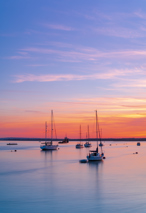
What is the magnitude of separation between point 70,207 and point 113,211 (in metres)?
4.03

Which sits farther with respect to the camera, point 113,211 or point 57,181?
point 57,181

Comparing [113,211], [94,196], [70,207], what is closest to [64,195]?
[94,196]

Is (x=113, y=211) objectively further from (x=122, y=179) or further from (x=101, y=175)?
(x=101, y=175)

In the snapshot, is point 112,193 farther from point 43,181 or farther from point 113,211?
point 43,181

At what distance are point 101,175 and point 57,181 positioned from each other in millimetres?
9730

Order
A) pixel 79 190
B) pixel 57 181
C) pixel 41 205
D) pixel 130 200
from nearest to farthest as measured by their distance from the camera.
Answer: pixel 41 205
pixel 130 200
pixel 79 190
pixel 57 181

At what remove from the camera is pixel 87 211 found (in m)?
25.2

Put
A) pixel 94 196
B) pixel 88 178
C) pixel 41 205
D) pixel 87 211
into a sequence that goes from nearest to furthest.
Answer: pixel 87 211 < pixel 41 205 < pixel 94 196 < pixel 88 178

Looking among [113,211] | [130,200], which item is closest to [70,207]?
[113,211]

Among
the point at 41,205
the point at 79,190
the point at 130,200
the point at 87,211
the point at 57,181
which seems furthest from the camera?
the point at 57,181

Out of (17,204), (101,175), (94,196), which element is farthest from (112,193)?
(101,175)

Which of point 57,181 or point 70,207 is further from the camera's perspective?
point 57,181

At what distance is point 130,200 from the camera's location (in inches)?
1160

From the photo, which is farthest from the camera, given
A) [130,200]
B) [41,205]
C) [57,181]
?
[57,181]
